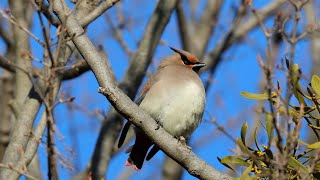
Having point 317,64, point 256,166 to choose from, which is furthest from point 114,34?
point 256,166

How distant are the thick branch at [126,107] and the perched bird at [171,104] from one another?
3.37 ft

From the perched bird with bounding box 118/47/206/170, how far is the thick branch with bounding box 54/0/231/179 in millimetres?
1028

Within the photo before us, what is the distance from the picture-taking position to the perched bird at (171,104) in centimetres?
489

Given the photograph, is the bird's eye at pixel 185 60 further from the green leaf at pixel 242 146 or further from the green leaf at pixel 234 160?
the green leaf at pixel 242 146

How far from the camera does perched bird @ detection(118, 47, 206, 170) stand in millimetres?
4895

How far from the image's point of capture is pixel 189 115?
498cm

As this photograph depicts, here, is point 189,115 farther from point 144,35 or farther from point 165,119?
point 144,35

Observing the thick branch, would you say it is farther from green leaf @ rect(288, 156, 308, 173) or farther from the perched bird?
the perched bird

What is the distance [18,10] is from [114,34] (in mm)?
2410

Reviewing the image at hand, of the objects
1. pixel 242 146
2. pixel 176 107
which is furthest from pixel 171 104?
pixel 242 146

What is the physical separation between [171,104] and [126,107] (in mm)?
1438

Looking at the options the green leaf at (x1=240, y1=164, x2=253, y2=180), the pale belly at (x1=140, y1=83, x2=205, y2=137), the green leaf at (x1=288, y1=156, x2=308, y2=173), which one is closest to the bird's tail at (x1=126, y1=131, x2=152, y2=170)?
the pale belly at (x1=140, y1=83, x2=205, y2=137)

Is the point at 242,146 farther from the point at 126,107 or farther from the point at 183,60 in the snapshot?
the point at 183,60

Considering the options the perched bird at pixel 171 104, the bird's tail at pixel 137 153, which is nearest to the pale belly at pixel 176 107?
the perched bird at pixel 171 104
